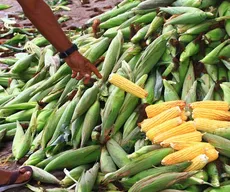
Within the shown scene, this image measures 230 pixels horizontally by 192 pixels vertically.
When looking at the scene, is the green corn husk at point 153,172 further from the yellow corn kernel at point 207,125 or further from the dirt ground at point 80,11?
the dirt ground at point 80,11

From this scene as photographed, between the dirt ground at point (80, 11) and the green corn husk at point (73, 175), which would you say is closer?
the green corn husk at point (73, 175)

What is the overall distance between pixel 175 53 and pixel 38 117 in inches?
49.4

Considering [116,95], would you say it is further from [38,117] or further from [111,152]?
[38,117]

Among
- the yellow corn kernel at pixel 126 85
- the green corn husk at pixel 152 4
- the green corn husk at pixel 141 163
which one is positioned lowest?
the green corn husk at pixel 141 163

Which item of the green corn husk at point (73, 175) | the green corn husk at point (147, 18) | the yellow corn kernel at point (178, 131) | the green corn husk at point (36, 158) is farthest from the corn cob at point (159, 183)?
the green corn husk at point (147, 18)

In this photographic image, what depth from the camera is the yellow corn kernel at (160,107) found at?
3.24 meters

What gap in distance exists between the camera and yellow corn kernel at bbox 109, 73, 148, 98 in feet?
11.5

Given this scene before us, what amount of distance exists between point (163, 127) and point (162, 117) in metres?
0.09

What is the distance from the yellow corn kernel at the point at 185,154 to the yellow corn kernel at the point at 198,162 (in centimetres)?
3

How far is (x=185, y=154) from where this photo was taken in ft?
9.54

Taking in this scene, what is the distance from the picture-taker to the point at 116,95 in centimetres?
358

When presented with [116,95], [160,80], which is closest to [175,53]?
[160,80]

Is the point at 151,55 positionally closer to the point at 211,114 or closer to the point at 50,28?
the point at 211,114

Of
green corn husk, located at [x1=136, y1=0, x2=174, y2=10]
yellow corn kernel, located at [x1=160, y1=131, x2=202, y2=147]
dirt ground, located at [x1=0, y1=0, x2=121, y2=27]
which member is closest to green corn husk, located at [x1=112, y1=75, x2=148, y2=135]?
yellow corn kernel, located at [x1=160, y1=131, x2=202, y2=147]
